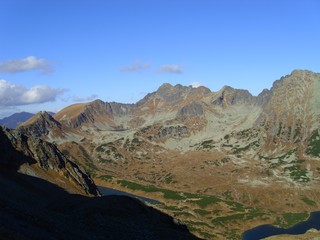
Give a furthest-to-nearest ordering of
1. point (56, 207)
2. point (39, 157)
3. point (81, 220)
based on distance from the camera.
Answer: point (39, 157)
point (56, 207)
point (81, 220)

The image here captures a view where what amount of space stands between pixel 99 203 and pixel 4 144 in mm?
65288

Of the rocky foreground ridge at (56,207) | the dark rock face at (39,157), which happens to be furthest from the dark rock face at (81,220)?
the dark rock face at (39,157)

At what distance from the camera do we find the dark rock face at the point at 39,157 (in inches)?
5448

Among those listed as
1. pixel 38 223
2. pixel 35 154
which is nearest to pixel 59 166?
pixel 35 154

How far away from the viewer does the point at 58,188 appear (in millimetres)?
131875

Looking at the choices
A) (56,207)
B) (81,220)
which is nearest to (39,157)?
(56,207)

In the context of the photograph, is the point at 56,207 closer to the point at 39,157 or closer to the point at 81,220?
the point at 81,220

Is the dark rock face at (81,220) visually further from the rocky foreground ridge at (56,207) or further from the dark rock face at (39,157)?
the dark rock face at (39,157)

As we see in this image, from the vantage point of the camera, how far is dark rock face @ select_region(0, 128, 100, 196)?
138375mm

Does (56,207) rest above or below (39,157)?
below

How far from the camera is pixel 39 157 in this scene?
152 meters

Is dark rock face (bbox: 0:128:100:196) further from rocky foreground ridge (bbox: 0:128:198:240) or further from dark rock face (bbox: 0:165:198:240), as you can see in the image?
dark rock face (bbox: 0:165:198:240)

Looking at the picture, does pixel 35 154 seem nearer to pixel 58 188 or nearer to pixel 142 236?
pixel 58 188

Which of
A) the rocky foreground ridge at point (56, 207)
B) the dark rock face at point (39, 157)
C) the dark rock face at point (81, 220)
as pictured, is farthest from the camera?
the dark rock face at point (39, 157)
